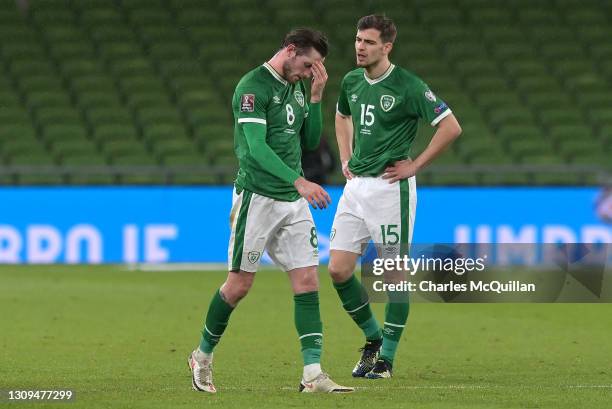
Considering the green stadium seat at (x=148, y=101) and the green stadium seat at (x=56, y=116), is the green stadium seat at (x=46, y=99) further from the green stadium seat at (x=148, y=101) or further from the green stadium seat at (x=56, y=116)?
the green stadium seat at (x=148, y=101)

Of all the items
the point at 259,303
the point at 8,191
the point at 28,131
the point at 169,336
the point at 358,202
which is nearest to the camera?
the point at 358,202

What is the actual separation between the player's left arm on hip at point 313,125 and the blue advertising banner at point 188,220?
937 cm

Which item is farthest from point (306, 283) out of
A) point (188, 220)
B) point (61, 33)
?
point (61, 33)

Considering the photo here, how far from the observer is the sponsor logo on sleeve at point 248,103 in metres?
7.59

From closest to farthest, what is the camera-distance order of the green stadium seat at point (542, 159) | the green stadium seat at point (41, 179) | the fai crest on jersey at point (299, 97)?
the fai crest on jersey at point (299, 97), the green stadium seat at point (41, 179), the green stadium seat at point (542, 159)

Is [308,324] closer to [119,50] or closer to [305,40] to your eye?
[305,40]

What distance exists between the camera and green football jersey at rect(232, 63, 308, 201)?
765 centimetres

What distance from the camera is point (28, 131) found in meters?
19.9

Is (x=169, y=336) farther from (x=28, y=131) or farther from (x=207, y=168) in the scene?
(x=28, y=131)

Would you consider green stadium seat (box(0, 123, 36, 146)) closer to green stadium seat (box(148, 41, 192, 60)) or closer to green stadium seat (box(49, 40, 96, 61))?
green stadium seat (box(49, 40, 96, 61))

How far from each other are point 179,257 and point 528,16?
9154mm

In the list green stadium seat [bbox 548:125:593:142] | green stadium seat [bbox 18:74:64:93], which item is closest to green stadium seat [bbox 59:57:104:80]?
green stadium seat [bbox 18:74:64:93]

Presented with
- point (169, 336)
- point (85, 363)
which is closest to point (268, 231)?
point (85, 363)

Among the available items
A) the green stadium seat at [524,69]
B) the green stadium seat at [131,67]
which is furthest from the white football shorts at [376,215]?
the green stadium seat at [524,69]
